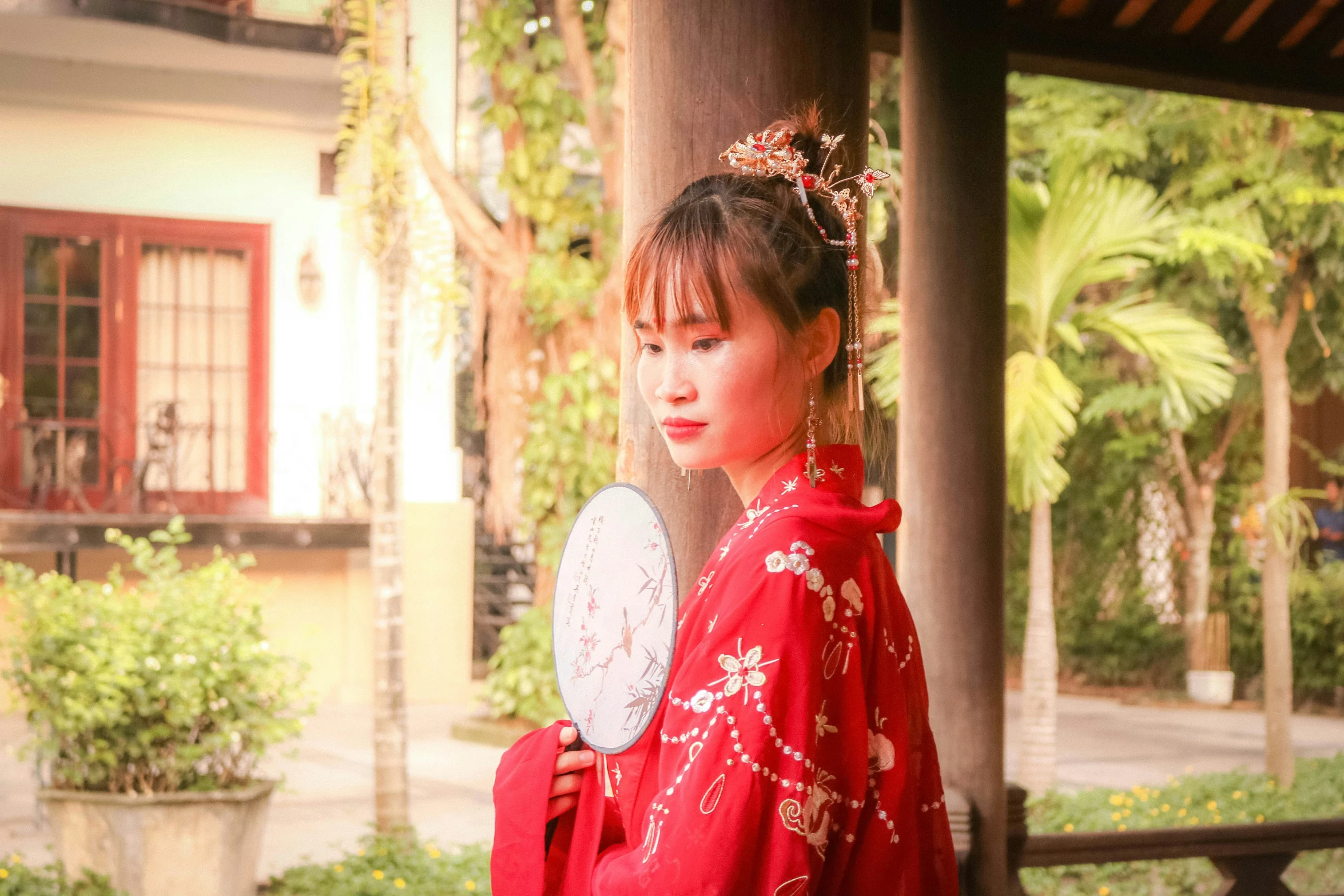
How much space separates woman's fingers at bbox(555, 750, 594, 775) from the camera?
1408 millimetres

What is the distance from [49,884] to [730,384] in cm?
442

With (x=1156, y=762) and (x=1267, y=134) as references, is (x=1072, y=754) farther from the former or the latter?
(x=1267, y=134)

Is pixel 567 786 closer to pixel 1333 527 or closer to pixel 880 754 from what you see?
pixel 880 754

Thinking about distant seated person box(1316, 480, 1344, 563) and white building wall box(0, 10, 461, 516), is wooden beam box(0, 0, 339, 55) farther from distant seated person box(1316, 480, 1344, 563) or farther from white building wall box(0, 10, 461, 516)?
distant seated person box(1316, 480, 1344, 563)

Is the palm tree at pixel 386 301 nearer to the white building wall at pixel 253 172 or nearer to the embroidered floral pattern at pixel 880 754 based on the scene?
the white building wall at pixel 253 172

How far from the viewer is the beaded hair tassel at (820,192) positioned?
141 cm

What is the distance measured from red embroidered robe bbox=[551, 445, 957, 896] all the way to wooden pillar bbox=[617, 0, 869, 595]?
51 centimetres

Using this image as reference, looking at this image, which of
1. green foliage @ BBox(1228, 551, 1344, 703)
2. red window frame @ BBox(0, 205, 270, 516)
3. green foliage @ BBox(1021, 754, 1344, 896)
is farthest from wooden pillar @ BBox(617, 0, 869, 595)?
green foliage @ BBox(1228, 551, 1344, 703)

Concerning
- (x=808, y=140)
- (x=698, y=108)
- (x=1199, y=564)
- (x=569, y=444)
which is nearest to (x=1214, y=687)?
(x=1199, y=564)

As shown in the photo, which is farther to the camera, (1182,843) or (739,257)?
(1182,843)

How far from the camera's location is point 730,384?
4.45ft

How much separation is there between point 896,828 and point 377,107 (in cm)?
617

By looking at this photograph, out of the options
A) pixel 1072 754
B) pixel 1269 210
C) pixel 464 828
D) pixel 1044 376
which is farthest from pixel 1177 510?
pixel 464 828

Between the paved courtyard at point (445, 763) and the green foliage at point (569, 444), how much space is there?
5.23 feet
